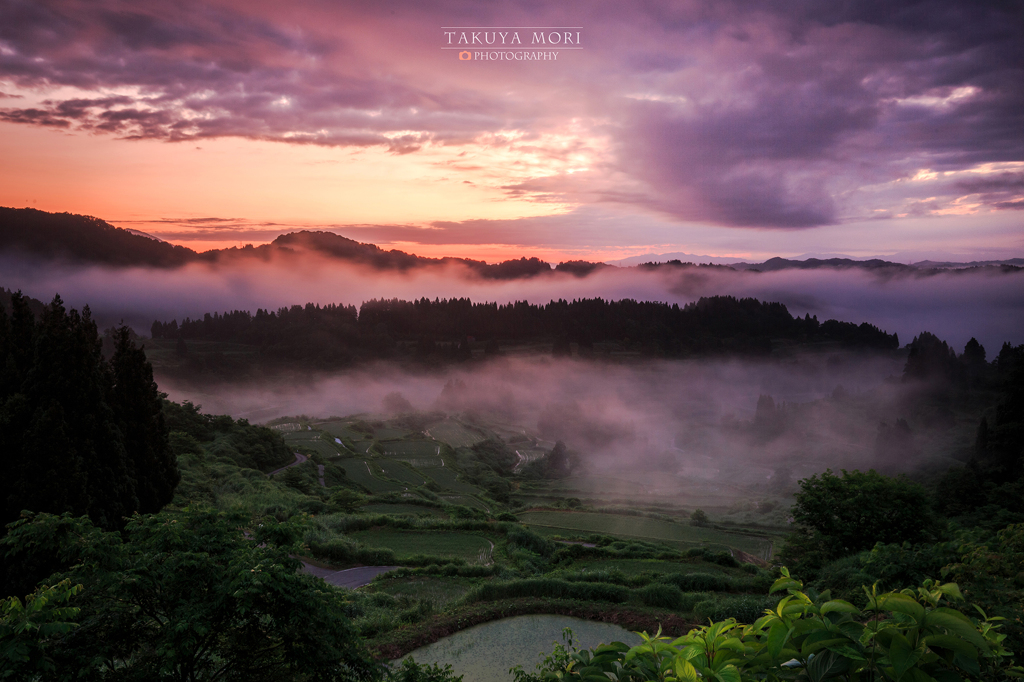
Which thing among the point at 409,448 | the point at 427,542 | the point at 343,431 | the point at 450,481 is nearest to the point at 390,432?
the point at 343,431

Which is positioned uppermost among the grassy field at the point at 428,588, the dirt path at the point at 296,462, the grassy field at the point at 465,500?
the grassy field at the point at 428,588

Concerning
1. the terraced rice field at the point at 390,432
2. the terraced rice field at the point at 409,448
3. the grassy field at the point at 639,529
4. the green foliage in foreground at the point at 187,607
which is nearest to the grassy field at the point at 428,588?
the green foliage in foreground at the point at 187,607

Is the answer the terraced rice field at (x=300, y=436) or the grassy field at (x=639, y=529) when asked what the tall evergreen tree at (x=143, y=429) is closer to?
the grassy field at (x=639, y=529)

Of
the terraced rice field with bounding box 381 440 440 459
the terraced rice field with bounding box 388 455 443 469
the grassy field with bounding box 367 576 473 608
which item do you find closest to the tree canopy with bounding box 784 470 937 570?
the grassy field with bounding box 367 576 473 608

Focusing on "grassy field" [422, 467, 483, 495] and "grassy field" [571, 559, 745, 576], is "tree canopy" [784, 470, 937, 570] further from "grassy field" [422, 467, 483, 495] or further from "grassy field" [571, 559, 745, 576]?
"grassy field" [422, 467, 483, 495]

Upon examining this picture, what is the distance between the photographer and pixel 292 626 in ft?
20.6

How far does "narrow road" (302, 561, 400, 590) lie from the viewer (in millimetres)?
21109

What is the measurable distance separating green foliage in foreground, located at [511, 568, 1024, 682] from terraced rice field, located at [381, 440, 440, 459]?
8885 cm

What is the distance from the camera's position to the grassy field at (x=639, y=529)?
49.3 meters

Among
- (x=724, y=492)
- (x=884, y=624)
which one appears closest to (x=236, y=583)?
(x=884, y=624)

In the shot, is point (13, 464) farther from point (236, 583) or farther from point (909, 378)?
point (909, 378)

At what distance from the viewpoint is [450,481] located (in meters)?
79.7

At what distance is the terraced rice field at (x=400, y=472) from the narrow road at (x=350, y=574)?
46218 millimetres

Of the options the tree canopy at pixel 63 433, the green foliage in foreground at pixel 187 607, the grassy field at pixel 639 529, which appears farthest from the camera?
the grassy field at pixel 639 529
